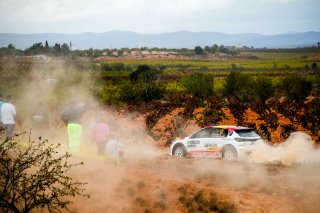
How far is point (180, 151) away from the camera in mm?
17656

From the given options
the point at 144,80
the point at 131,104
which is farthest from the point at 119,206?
the point at 144,80

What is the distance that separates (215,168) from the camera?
14.4 m

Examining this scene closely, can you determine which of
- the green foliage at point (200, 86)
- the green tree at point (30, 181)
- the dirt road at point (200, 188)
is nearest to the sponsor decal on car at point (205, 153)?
the dirt road at point (200, 188)

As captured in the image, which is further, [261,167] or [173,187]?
[261,167]

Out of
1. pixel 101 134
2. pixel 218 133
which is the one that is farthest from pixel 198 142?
pixel 101 134

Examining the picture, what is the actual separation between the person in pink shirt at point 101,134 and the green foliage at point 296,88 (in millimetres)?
29393

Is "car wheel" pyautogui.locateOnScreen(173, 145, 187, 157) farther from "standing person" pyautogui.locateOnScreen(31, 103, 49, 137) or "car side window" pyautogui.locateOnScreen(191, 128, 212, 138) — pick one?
"standing person" pyautogui.locateOnScreen(31, 103, 49, 137)

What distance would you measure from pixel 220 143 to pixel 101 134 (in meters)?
4.80

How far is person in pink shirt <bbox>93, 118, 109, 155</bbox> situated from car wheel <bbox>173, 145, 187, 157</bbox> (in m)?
4.20

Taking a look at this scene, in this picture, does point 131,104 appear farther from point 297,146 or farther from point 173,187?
point 173,187

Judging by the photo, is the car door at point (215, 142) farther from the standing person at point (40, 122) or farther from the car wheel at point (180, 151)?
the standing person at point (40, 122)

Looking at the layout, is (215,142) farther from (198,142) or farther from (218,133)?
(198,142)

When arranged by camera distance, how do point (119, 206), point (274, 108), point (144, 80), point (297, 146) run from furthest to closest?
A: point (144, 80), point (274, 108), point (297, 146), point (119, 206)

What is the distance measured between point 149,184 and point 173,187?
755 millimetres
